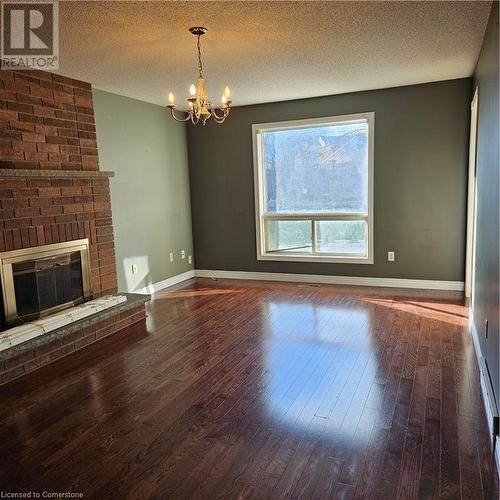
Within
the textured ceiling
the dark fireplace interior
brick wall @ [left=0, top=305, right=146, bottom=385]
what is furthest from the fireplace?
the textured ceiling

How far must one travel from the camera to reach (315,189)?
5.73m

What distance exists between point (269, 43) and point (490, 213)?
2001 millimetres

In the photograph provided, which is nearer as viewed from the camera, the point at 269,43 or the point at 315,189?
the point at 269,43

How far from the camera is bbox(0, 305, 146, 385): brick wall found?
124 inches

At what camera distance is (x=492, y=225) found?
2.53 metres

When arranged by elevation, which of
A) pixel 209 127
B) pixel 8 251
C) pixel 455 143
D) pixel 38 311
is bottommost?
pixel 38 311

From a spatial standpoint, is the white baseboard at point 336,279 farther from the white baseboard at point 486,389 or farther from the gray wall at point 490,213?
the gray wall at point 490,213

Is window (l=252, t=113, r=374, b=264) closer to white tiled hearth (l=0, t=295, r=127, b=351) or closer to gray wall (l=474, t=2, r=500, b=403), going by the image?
gray wall (l=474, t=2, r=500, b=403)

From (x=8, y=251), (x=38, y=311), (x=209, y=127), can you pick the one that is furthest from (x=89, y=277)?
(x=209, y=127)

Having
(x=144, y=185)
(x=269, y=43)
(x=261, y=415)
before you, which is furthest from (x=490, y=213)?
(x=144, y=185)

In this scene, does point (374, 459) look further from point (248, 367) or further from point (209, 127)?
point (209, 127)

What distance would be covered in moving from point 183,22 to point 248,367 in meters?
2.44

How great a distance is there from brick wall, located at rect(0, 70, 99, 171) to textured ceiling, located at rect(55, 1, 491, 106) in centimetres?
22

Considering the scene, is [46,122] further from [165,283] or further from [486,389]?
[486,389]
